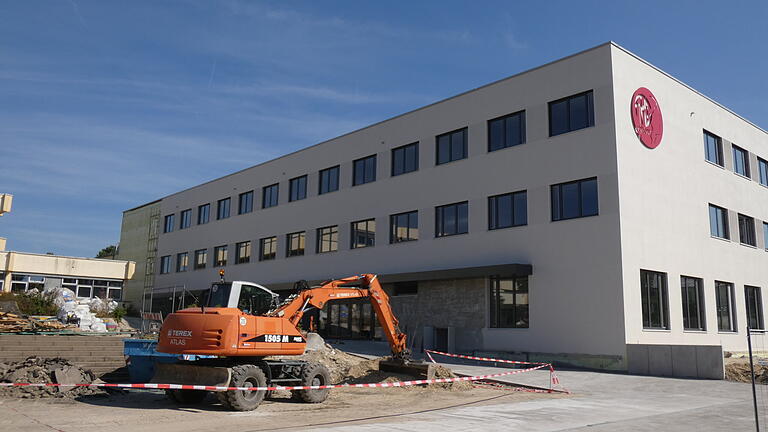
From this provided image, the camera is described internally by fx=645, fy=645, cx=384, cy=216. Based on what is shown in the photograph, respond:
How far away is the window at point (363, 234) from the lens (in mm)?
→ 33041

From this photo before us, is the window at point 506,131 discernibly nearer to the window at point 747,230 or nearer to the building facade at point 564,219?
the building facade at point 564,219

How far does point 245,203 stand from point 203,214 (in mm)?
5727

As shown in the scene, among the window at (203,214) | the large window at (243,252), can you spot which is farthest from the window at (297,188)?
the window at (203,214)

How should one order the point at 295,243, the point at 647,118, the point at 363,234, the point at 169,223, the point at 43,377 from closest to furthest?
the point at 43,377
the point at 647,118
the point at 363,234
the point at 295,243
the point at 169,223

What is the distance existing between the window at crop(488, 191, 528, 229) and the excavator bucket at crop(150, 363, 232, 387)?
16129mm

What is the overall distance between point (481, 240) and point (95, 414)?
18.1 metres

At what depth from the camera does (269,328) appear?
1402 cm

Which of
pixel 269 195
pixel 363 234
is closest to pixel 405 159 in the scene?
pixel 363 234

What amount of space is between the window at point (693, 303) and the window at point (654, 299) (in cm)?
175

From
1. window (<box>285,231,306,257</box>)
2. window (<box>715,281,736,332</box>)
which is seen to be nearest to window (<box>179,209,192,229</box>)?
window (<box>285,231,306,257</box>)

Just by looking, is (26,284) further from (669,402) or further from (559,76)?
(669,402)

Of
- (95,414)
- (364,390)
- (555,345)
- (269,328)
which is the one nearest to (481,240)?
(555,345)

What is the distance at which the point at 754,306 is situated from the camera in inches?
1268

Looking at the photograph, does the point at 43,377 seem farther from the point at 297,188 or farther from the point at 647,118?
the point at 297,188
